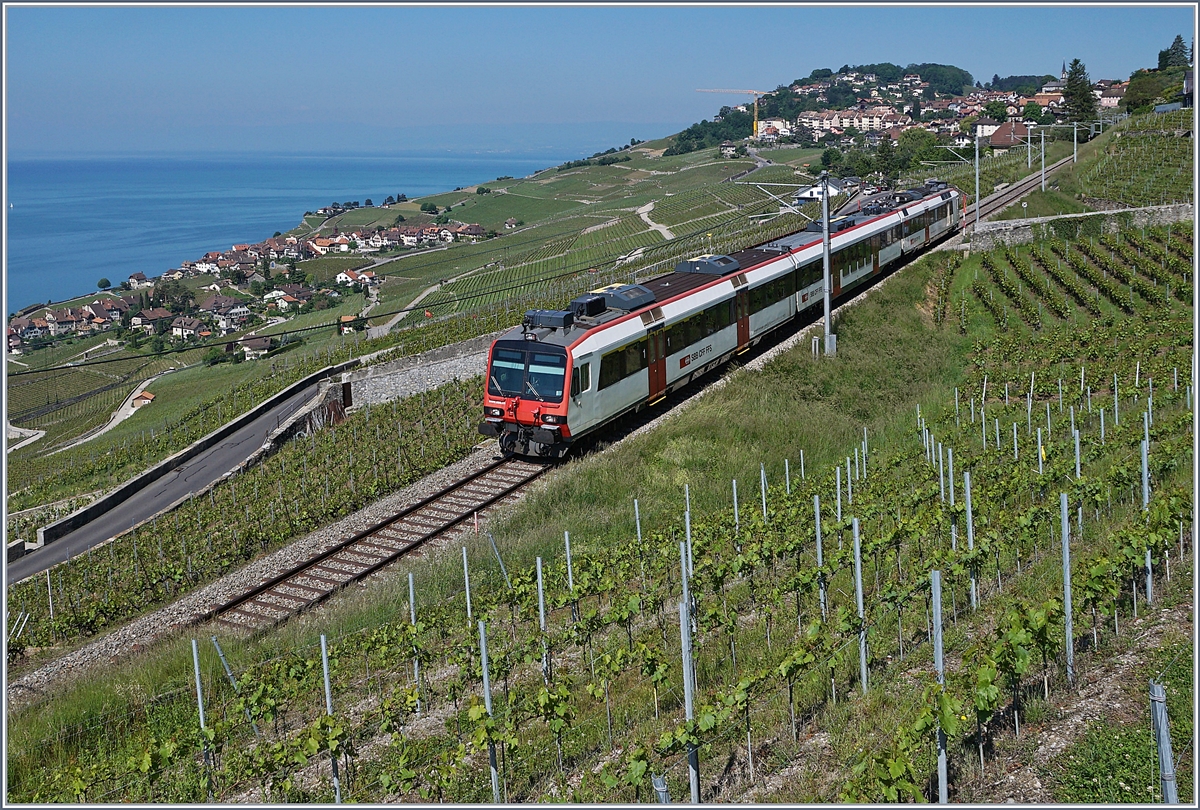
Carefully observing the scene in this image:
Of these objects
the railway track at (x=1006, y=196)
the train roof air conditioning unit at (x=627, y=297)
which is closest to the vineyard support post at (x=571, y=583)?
the train roof air conditioning unit at (x=627, y=297)

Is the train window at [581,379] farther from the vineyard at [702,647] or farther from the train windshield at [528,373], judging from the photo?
the vineyard at [702,647]

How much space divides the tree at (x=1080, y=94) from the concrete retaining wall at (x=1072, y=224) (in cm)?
5954

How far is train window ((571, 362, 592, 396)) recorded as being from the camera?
68.3 ft

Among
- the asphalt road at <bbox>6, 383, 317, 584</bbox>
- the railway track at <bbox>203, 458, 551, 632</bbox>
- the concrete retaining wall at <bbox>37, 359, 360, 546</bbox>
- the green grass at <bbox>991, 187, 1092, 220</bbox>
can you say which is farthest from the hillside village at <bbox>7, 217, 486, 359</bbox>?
the railway track at <bbox>203, 458, 551, 632</bbox>

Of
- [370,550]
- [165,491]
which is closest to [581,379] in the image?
[370,550]

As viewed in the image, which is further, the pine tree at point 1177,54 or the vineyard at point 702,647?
the pine tree at point 1177,54

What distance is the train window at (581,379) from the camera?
68.3 feet

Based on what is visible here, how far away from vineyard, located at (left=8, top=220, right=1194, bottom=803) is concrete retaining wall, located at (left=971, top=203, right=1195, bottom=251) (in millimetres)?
22767

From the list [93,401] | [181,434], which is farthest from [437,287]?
[181,434]

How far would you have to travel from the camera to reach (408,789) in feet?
29.9

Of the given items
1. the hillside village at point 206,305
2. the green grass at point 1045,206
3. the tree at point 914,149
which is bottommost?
the hillside village at point 206,305

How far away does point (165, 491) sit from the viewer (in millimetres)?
31109

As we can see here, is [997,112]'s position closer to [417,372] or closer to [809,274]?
[809,274]

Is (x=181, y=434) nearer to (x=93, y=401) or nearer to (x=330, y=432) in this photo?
(x=330, y=432)
